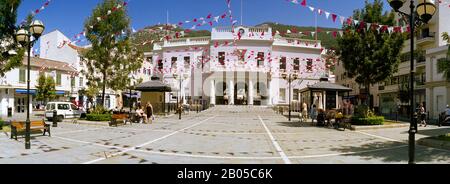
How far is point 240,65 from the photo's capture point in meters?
45.8

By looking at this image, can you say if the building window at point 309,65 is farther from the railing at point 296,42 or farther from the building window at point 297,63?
the railing at point 296,42

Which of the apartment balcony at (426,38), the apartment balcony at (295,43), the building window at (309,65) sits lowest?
the building window at (309,65)

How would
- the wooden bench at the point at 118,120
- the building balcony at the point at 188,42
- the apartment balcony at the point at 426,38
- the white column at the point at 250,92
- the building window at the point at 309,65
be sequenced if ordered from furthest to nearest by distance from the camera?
1. the building window at the point at 309,65
2. the building balcony at the point at 188,42
3. the white column at the point at 250,92
4. the apartment balcony at the point at 426,38
5. the wooden bench at the point at 118,120

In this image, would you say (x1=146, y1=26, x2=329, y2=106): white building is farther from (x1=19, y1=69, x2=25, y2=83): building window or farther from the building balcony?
(x1=19, y1=69, x2=25, y2=83): building window

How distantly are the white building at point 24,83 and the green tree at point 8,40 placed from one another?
18544 mm

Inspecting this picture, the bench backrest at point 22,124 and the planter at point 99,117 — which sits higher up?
the bench backrest at point 22,124

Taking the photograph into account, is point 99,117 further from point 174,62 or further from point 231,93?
point 174,62

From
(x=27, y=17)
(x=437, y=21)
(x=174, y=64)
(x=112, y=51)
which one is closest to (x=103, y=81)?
(x=112, y=51)

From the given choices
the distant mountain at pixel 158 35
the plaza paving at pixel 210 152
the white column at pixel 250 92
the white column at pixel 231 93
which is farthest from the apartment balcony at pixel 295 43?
the plaza paving at pixel 210 152

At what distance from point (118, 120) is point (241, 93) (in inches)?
1096

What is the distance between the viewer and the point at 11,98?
119ft

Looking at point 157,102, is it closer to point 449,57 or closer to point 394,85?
point 449,57

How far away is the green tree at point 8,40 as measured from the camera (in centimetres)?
1659

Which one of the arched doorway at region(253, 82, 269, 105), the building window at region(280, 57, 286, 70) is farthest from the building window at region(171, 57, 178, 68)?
the building window at region(280, 57, 286, 70)
